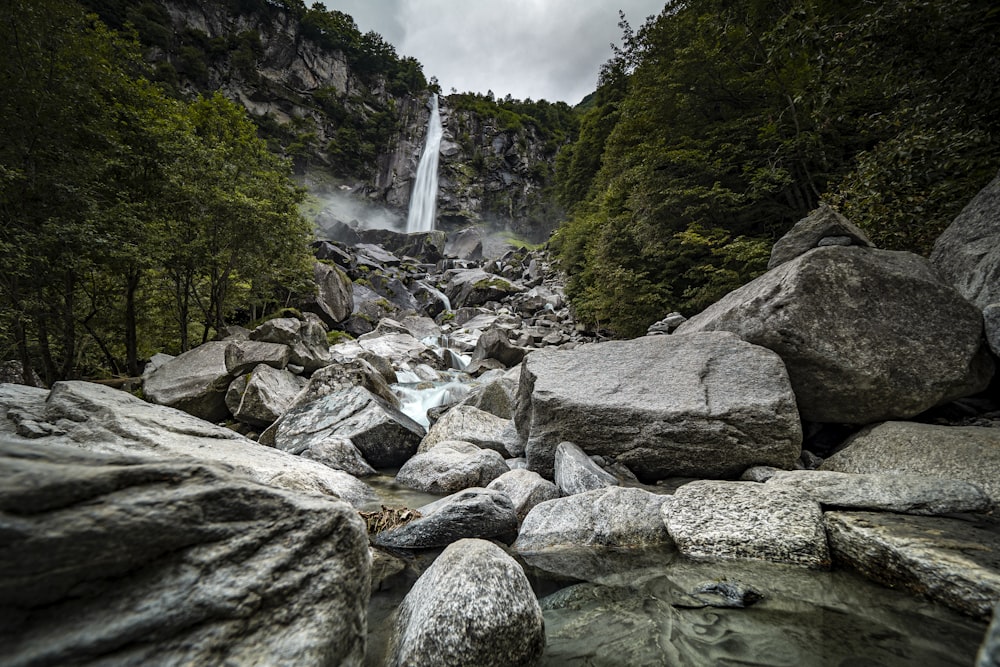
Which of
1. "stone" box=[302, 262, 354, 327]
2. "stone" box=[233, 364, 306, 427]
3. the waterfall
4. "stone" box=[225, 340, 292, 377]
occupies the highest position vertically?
the waterfall

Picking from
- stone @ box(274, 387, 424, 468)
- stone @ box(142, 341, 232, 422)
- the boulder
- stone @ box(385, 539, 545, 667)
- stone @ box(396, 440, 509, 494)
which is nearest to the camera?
stone @ box(385, 539, 545, 667)

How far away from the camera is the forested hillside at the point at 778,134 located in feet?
19.6

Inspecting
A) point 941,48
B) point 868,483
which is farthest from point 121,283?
point 941,48

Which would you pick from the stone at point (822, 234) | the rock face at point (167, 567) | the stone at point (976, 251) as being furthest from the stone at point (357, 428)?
the stone at point (976, 251)

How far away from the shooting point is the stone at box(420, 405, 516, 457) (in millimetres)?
8344

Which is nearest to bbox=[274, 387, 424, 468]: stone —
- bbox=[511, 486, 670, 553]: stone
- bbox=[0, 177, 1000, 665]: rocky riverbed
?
Result: bbox=[0, 177, 1000, 665]: rocky riverbed

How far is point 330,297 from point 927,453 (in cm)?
2624

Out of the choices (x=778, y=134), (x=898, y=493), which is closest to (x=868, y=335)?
(x=898, y=493)

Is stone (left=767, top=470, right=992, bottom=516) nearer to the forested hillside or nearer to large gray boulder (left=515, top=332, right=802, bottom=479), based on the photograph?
large gray boulder (left=515, top=332, right=802, bottom=479)

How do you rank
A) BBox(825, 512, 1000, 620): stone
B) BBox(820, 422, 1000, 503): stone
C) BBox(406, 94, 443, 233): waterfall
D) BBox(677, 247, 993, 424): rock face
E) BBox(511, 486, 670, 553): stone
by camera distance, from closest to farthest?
BBox(825, 512, 1000, 620): stone, BBox(820, 422, 1000, 503): stone, BBox(511, 486, 670, 553): stone, BBox(677, 247, 993, 424): rock face, BBox(406, 94, 443, 233): waterfall

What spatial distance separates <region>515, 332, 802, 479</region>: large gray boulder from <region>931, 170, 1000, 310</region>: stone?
11.2 feet

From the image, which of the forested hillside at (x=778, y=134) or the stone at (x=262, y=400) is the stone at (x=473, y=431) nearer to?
the stone at (x=262, y=400)

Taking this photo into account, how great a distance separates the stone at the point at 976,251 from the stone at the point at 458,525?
314 inches

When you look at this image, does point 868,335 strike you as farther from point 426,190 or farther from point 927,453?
point 426,190
